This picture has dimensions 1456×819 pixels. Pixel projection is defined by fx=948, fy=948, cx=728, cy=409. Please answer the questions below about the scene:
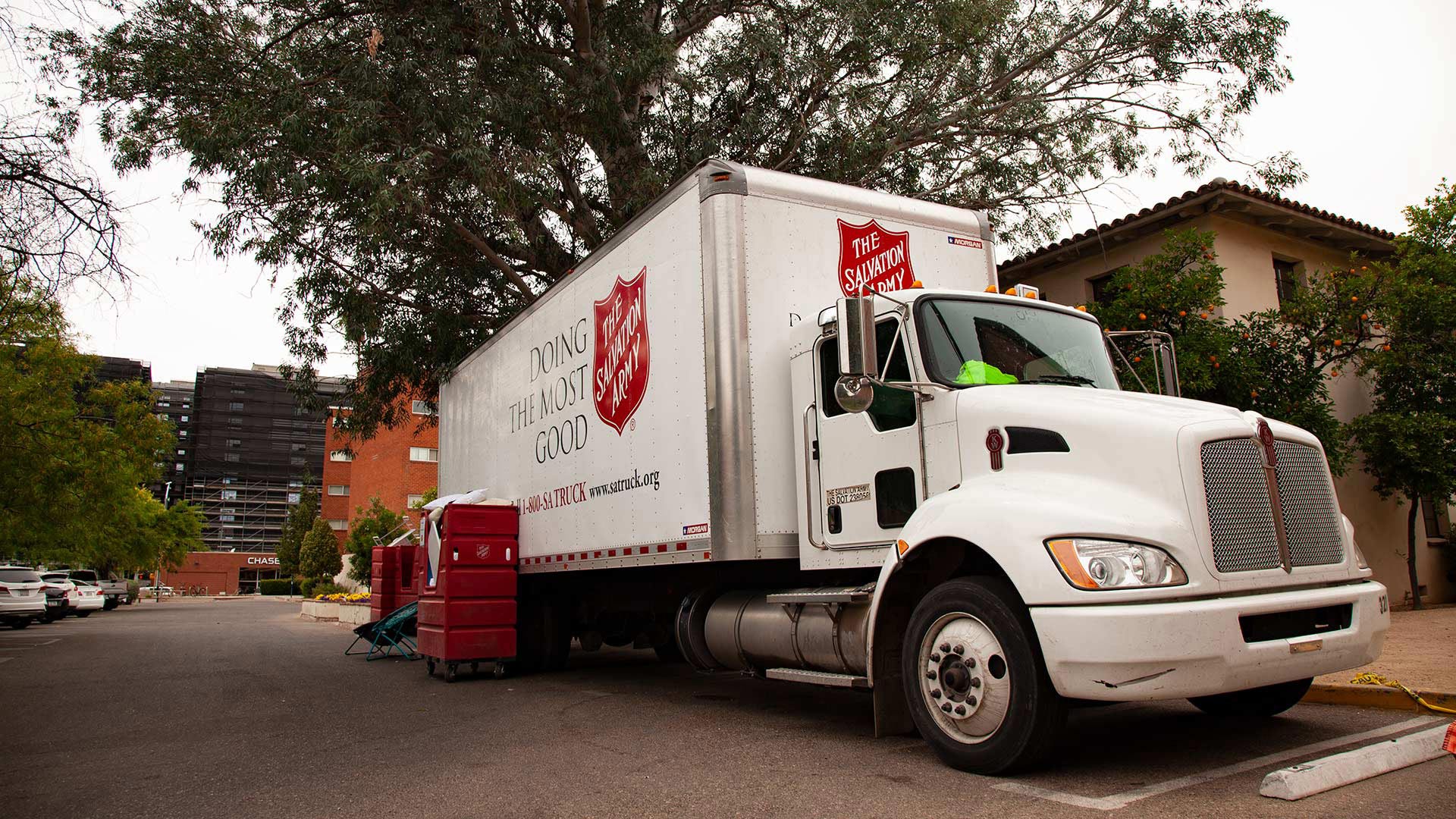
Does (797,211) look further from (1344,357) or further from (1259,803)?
(1344,357)

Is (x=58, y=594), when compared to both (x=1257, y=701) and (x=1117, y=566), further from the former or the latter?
(x=1117, y=566)

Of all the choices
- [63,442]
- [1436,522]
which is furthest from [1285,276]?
[63,442]

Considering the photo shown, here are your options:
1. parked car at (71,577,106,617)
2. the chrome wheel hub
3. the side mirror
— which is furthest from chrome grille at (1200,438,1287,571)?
parked car at (71,577,106,617)

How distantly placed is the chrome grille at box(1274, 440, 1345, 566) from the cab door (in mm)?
1846

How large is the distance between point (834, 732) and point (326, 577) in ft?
164

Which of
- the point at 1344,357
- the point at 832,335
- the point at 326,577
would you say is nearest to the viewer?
the point at 832,335

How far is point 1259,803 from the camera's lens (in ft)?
13.0

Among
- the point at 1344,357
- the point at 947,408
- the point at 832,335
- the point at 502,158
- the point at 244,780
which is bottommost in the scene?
the point at 244,780

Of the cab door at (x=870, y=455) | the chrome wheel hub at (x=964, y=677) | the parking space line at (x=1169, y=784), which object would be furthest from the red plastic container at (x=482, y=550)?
the parking space line at (x=1169, y=784)

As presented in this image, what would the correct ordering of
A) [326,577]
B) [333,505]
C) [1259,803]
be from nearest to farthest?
1. [1259,803]
2. [326,577]
3. [333,505]

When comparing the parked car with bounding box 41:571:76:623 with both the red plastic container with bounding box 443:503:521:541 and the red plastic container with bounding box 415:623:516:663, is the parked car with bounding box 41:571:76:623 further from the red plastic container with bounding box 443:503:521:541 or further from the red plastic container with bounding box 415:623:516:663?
the red plastic container with bounding box 443:503:521:541

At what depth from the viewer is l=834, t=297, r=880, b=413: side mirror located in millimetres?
5320

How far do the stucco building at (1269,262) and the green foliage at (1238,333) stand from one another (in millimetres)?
811

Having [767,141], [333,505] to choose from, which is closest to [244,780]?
[767,141]
